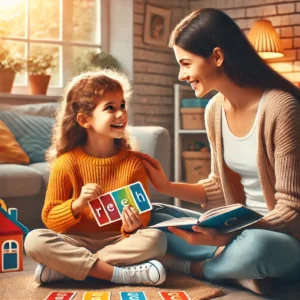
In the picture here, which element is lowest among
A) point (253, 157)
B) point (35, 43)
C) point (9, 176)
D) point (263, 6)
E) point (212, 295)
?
point (212, 295)

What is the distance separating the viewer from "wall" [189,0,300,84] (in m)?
4.59

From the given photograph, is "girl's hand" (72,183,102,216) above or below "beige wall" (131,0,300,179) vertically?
below

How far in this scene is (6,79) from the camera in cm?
402

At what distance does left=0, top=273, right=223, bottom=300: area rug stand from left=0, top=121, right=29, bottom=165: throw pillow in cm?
114

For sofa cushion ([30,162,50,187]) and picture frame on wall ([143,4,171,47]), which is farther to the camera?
picture frame on wall ([143,4,171,47])

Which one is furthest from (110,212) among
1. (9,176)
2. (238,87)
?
(9,176)

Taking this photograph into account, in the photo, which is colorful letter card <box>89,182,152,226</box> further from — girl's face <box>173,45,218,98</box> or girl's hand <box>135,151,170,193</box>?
girl's face <box>173,45,218,98</box>

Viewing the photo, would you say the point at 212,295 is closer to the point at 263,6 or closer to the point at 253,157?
the point at 253,157

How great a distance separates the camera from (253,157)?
2.03 metres

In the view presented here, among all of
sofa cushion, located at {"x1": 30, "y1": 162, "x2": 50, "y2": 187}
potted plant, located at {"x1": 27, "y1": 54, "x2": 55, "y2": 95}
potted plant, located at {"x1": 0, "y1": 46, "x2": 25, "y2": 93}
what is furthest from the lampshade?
sofa cushion, located at {"x1": 30, "y1": 162, "x2": 50, "y2": 187}

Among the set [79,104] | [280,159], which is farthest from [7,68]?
[280,159]

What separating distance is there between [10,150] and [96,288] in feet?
4.66

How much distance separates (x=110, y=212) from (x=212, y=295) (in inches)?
16.5

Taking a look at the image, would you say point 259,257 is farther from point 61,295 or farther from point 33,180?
point 33,180
